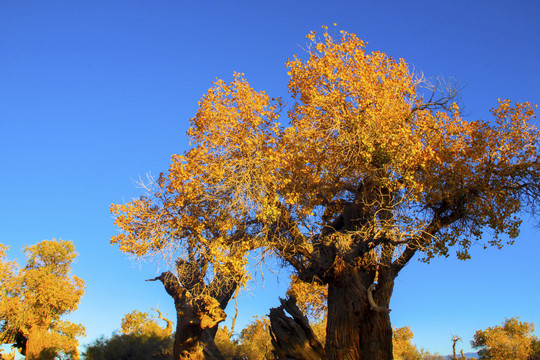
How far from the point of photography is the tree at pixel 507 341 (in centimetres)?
4481

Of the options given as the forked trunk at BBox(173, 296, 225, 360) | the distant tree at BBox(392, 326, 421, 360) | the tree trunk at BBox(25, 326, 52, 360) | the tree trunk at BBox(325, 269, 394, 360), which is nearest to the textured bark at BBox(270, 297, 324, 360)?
the tree trunk at BBox(325, 269, 394, 360)

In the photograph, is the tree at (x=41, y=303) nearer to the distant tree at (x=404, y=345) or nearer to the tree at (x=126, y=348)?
the tree at (x=126, y=348)

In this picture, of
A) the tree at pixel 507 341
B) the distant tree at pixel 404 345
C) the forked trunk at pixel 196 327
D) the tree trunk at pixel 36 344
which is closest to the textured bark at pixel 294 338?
the forked trunk at pixel 196 327

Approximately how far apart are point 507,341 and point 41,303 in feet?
153

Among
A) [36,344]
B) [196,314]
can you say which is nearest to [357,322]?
[196,314]

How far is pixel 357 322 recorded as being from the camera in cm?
1394

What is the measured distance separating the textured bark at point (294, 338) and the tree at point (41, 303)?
77.7ft

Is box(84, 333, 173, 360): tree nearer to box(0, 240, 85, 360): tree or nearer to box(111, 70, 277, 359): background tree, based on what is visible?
box(0, 240, 85, 360): tree

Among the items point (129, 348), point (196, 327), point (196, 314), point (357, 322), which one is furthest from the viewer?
point (129, 348)

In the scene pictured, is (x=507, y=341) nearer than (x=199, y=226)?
No

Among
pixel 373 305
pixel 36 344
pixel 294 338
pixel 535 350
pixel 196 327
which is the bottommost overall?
pixel 294 338

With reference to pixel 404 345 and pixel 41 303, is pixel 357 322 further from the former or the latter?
pixel 404 345

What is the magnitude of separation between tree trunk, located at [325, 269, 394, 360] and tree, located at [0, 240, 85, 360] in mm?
25955

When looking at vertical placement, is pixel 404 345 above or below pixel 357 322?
above
